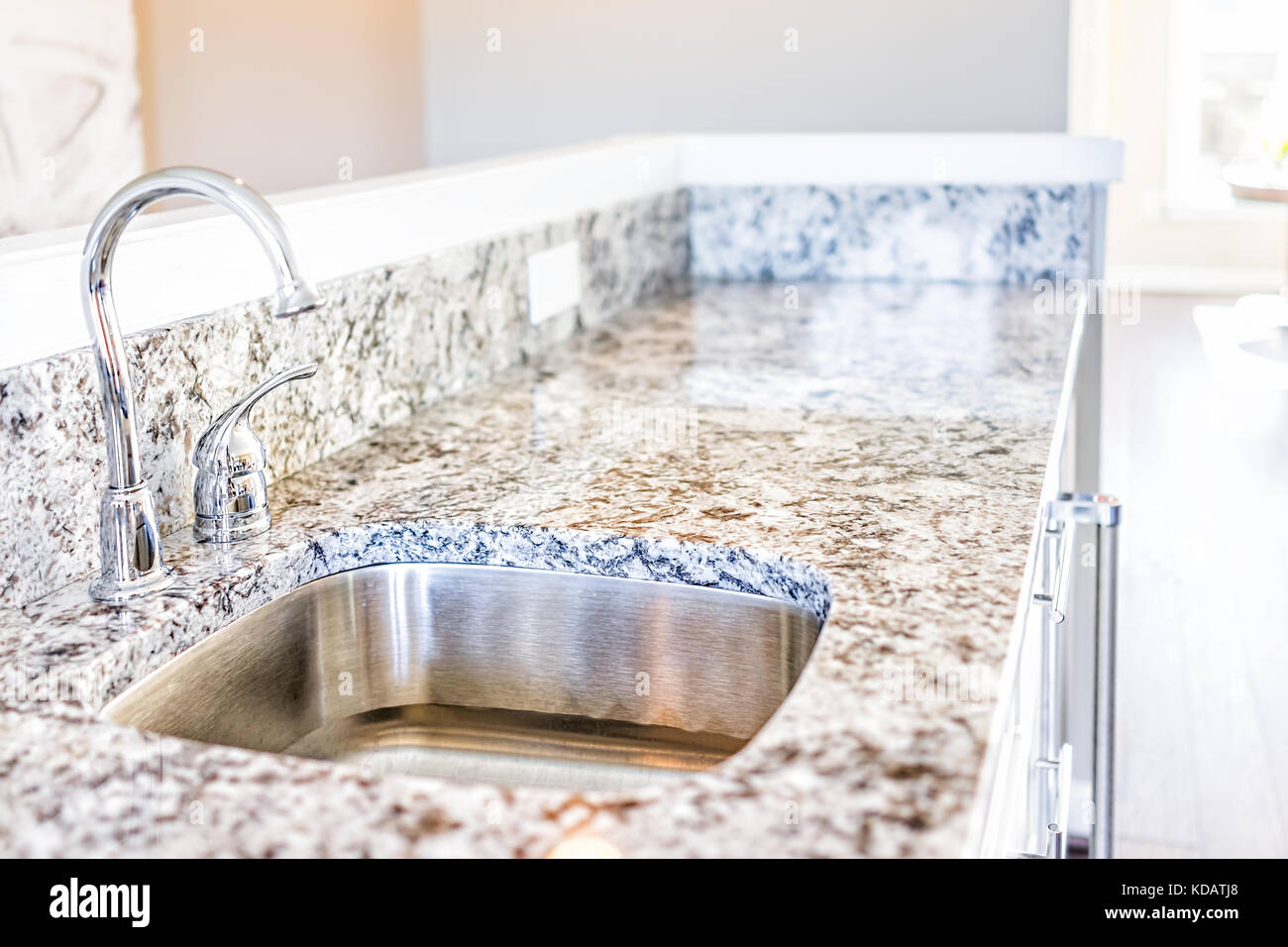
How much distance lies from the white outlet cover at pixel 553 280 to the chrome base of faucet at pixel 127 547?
759mm

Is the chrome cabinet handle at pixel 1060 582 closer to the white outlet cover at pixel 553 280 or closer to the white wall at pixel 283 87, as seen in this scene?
the white outlet cover at pixel 553 280

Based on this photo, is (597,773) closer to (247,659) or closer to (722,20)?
(247,659)

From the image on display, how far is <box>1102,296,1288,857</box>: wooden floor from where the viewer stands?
2.10 m

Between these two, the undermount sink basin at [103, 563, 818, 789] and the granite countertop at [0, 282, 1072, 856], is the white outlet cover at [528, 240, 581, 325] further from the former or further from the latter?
the undermount sink basin at [103, 563, 818, 789]

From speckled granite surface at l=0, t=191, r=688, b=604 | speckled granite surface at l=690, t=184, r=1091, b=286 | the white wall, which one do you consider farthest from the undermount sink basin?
the white wall

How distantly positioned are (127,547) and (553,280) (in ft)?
2.79

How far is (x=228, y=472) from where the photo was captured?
0.90 meters

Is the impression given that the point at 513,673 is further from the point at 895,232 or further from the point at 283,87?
the point at 283,87

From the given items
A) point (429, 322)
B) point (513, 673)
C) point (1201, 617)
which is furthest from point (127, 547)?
point (1201, 617)

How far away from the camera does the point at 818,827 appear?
0.53 m

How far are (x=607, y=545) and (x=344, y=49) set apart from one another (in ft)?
6.45

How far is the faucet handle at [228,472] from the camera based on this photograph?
0.89m

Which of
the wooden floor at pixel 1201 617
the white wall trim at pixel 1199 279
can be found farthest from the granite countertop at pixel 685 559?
the white wall trim at pixel 1199 279

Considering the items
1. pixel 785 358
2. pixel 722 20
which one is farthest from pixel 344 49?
pixel 785 358
